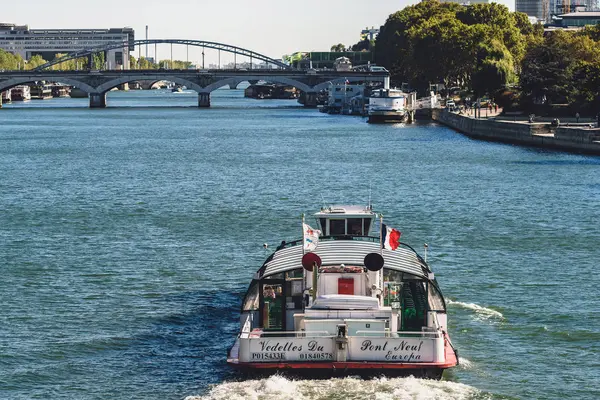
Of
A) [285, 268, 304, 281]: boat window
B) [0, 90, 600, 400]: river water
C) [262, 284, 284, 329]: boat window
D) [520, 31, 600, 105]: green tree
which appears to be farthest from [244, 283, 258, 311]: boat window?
[520, 31, 600, 105]: green tree

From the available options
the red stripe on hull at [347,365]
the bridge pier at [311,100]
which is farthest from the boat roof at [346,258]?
the bridge pier at [311,100]

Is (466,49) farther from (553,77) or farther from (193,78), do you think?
(193,78)

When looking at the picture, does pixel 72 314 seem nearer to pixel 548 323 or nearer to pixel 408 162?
pixel 548 323

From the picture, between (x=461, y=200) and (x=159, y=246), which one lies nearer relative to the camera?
(x=159, y=246)

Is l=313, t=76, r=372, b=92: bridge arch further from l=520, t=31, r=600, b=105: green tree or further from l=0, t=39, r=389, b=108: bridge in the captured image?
l=520, t=31, r=600, b=105: green tree

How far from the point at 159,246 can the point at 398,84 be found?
154m

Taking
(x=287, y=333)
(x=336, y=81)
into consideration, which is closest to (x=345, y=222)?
(x=287, y=333)

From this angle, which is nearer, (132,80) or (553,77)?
(553,77)

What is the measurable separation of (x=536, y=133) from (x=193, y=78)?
104505 mm

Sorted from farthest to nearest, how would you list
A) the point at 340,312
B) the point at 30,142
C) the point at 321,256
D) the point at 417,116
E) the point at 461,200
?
1. the point at 417,116
2. the point at 30,142
3. the point at 461,200
4. the point at 321,256
5. the point at 340,312

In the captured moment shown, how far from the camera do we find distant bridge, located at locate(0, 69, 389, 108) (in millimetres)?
183875

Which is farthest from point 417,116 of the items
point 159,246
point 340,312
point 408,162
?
point 340,312

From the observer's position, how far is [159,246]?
43.6 meters

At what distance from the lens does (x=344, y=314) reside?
81.2 ft
